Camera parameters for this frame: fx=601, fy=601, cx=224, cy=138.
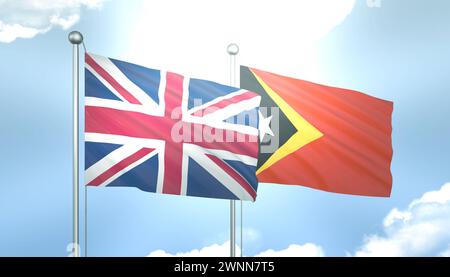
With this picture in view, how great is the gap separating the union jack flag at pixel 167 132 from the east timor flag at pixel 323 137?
0.39 meters

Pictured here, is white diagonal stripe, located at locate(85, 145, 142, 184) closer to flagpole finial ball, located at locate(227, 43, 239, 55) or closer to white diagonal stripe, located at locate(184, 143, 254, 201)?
white diagonal stripe, located at locate(184, 143, 254, 201)

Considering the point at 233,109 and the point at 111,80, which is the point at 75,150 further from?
the point at 233,109

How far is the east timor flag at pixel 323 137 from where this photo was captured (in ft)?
28.9

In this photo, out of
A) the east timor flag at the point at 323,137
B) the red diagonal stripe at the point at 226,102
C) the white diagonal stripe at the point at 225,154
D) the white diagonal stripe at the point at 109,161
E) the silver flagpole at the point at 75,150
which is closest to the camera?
the silver flagpole at the point at 75,150

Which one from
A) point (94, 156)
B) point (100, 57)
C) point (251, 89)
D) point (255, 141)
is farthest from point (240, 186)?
point (100, 57)

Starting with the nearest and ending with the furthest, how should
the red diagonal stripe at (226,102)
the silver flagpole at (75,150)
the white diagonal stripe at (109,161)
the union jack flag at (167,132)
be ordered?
the silver flagpole at (75,150) → the white diagonal stripe at (109,161) → the union jack flag at (167,132) → the red diagonal stripe at (226,102)

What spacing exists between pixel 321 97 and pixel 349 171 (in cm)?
121

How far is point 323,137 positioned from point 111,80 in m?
3.30

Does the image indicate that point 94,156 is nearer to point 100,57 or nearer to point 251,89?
point 100,57

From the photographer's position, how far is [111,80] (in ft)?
26.1

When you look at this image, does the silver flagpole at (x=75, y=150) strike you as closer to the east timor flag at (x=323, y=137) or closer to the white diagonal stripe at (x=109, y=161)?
the white diagonal stripe at (x=109, y=161)

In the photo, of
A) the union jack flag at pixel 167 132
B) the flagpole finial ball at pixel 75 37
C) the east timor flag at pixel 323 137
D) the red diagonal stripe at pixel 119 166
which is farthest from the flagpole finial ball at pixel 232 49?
the flagpole finial ball at pixel 75 37

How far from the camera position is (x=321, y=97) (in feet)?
29.9

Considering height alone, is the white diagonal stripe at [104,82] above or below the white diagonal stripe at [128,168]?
above
